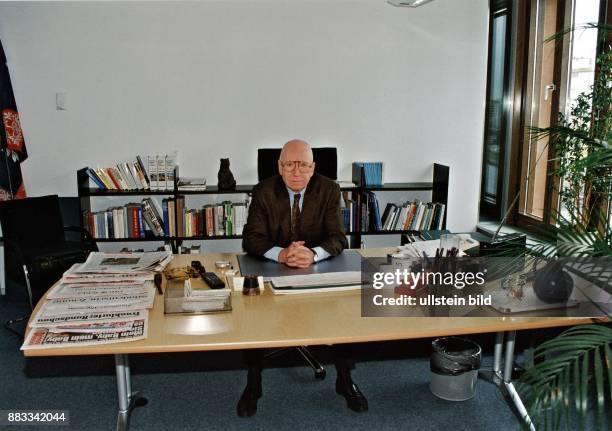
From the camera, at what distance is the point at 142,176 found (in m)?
4.83

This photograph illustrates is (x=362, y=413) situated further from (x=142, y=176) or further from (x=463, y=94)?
(x=463, y=94)

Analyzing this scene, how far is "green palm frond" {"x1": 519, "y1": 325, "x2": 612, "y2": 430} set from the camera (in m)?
1.58

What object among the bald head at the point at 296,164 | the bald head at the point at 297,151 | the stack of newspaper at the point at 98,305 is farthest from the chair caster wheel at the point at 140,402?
the bald head at the point at 297,151

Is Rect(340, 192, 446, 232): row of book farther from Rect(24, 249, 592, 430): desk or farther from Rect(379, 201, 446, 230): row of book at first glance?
Rect(24, 249, 592, 430): desk

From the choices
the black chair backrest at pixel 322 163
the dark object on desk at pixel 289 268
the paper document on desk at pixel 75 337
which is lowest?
the paper document on desk at pixel 75 337

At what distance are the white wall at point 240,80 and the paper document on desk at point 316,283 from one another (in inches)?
106

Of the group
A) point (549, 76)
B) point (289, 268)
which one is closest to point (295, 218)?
point (289, 268)

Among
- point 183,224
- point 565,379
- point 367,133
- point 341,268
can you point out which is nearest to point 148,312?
point 341,268

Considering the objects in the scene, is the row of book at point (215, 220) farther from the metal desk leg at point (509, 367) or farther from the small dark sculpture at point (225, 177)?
the metal desk leg at point (509, 367)

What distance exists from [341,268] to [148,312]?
38.0 inches

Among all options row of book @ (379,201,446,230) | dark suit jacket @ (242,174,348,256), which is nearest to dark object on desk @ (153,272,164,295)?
dark suit jacket @ (242,174,348,256)

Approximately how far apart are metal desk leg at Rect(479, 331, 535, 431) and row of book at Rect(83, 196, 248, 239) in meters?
2.44

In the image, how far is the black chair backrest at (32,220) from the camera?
13.7ft

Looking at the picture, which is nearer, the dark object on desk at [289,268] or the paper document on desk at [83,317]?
the paper document on desk at [83,317]
